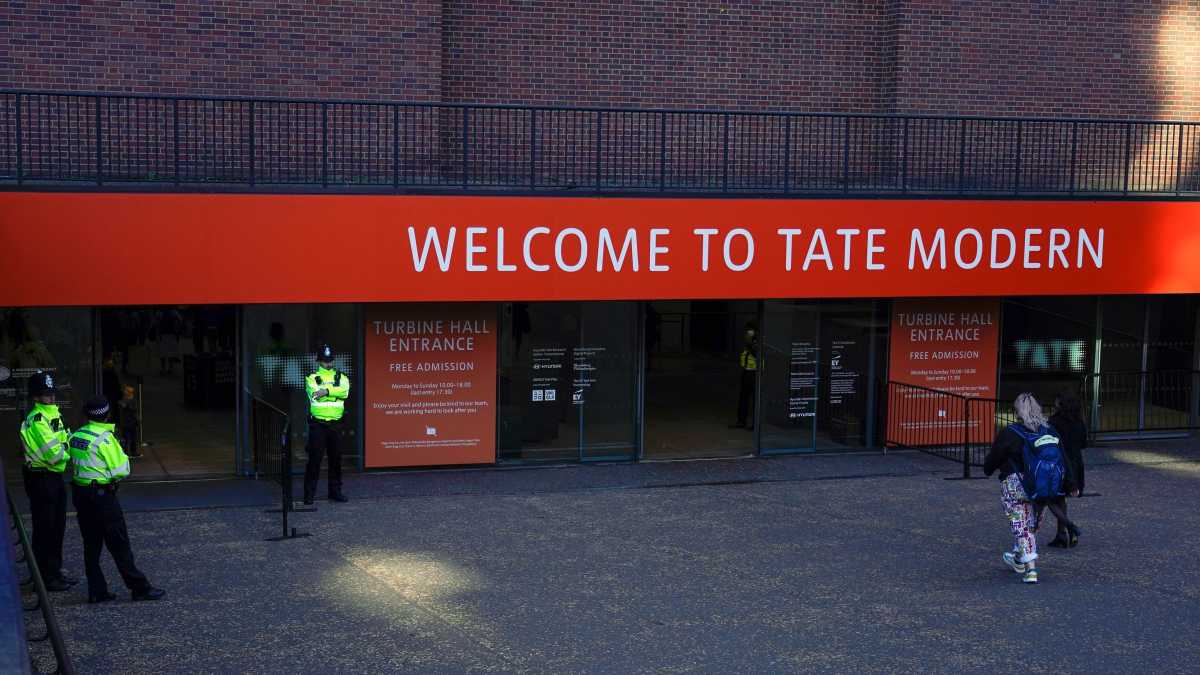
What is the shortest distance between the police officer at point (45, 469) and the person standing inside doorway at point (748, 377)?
9.53 m

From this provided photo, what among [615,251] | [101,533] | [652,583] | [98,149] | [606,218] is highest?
[98,149]

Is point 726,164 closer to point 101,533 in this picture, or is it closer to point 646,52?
point 646,52

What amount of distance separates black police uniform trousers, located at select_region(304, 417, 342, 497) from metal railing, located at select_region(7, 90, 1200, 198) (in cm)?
276

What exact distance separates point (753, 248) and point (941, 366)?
3.97m

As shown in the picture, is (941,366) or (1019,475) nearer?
(1019,475)

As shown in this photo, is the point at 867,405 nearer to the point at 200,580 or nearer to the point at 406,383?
the point at 406,383

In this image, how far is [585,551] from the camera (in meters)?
13.2

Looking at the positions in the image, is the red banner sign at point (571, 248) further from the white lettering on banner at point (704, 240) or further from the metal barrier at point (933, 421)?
the metal barrier at point (933, 421)

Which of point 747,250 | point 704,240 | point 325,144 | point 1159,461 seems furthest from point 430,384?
point 1159,461

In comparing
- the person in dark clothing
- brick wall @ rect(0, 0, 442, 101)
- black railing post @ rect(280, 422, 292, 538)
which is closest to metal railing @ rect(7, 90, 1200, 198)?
brick wall @ rect(0, 0, 442, 101)

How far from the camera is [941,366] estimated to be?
19219mm

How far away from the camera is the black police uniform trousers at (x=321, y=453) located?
14914 mm

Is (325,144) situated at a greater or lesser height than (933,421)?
greater

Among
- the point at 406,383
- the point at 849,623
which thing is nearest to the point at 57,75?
the point at 406,383
